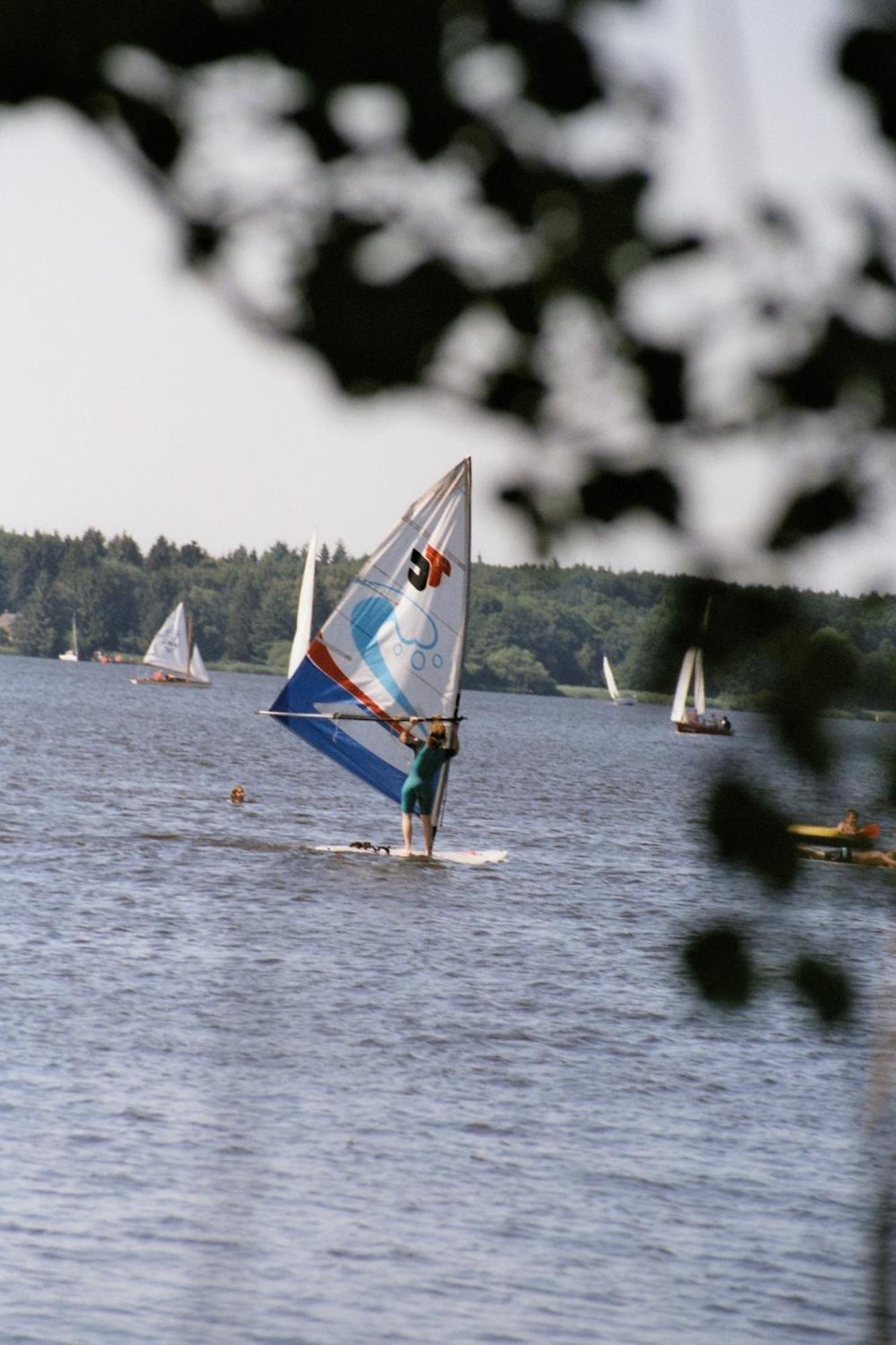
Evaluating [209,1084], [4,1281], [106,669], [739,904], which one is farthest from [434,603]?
[106,669]

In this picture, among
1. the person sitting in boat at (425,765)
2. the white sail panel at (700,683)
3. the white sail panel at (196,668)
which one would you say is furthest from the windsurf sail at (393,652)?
the white sail panel at (196,668)

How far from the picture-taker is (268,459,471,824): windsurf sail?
26922mm

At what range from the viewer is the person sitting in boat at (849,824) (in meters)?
2.90

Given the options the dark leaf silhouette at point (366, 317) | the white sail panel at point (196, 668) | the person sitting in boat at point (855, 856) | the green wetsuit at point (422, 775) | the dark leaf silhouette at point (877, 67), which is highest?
the white sail panel at point (196, 668)

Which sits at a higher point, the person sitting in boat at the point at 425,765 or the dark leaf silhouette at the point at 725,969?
the dark leaf silhouette at the point at 725,969

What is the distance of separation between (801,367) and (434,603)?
986 inches

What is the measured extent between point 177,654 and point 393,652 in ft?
337

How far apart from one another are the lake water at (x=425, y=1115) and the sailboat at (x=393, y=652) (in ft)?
9.06

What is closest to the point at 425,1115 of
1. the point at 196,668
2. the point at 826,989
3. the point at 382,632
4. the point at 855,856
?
the point at 855,856

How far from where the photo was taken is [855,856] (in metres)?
3.16

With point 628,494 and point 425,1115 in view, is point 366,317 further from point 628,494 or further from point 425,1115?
point 425,1115

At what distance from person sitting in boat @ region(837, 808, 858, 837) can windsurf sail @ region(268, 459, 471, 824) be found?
2348cm

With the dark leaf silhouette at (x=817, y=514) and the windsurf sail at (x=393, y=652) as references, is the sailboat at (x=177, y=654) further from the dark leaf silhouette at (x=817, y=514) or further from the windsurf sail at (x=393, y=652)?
the dark leaf silhouette at (x=817, y=514)

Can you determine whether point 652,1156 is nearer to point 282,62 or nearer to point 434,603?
point 282,62
